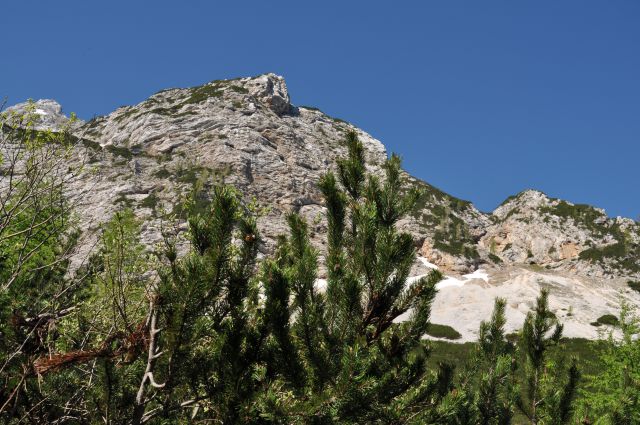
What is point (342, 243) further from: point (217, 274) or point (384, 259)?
point (217, 274)

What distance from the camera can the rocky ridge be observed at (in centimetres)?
8019

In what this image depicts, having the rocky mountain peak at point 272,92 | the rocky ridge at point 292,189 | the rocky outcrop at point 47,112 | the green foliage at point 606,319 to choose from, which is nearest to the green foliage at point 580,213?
the rocky ridge at point 292,189

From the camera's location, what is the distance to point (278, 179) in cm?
9238

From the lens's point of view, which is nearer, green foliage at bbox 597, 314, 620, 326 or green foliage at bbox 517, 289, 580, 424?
green foliage at bbox 517, 289, 580, 424

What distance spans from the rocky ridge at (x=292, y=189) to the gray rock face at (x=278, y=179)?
0.26 metres

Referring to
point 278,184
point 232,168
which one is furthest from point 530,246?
point 232,168

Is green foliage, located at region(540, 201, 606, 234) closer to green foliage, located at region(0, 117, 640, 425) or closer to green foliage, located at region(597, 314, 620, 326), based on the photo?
green foliage, located at region(597, 314, 620, 326)

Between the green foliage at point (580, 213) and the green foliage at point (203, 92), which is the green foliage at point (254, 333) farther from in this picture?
the green foliage at point (580, 213)

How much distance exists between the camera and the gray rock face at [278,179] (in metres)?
85.9

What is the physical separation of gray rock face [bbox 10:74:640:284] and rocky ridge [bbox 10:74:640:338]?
0.26m

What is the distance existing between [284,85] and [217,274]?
133177 millimetres

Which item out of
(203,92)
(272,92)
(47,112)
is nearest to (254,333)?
(272,92)

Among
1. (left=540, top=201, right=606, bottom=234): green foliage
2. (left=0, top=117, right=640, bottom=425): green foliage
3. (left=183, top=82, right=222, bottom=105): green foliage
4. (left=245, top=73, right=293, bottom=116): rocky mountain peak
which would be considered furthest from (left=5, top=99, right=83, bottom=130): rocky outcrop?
(left=540, top=201, right=606, bottom=234): green foliage

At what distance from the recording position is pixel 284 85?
13250cm
